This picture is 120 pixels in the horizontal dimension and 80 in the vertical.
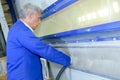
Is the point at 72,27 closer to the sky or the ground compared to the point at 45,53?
closer to the sky

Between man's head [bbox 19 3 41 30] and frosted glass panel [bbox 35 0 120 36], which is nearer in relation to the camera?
frosted glass panel [bbox 35 0 120 36]

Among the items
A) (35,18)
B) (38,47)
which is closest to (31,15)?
(35,18)

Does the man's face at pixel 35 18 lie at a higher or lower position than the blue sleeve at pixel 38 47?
higher

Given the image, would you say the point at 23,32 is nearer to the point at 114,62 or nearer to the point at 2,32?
the point at 114,62

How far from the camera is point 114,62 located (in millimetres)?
1502

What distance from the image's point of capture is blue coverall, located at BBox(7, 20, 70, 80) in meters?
1.84

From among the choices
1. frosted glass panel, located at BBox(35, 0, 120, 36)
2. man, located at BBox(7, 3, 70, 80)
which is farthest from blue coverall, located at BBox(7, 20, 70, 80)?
frosted glass panel, located at BBox(35, 0, 120, 36)

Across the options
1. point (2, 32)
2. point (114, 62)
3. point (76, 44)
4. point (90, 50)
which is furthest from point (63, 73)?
point (2, 32)

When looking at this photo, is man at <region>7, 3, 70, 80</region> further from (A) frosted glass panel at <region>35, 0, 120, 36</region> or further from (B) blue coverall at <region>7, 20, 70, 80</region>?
(A) frosted glass panel at <region>35, 0, 120, 36</region>

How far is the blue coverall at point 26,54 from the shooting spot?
1.84 metres

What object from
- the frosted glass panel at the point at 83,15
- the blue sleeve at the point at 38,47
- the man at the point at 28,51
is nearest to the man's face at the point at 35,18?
the man at the point at 28,51

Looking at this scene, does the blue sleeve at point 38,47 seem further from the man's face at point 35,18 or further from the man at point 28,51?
the man's face at point 35,18

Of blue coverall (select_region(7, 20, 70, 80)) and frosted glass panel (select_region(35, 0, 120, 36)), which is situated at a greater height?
frosted glass panel (select_region(35, 0, 120, 36))

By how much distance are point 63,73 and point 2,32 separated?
5.24 ft
